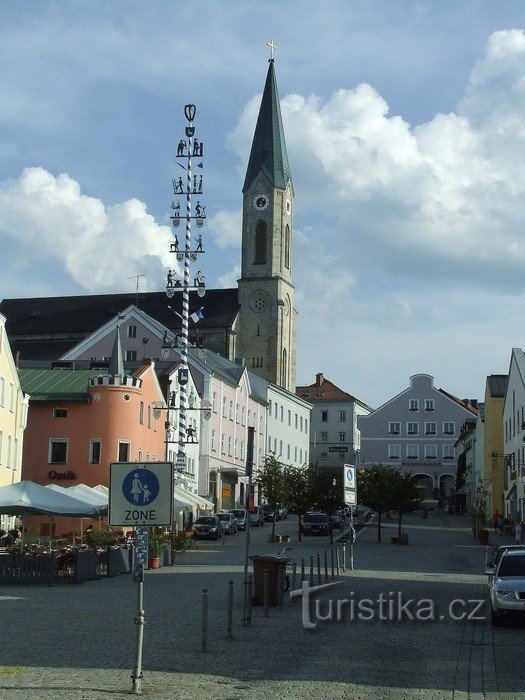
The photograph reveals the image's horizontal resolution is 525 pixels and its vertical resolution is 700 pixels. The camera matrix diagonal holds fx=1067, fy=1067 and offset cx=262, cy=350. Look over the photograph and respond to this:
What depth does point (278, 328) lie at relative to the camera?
115 m

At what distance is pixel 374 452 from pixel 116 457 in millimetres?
60561

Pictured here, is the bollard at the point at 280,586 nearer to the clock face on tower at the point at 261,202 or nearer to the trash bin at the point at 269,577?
the trash bin at the point at 269,577

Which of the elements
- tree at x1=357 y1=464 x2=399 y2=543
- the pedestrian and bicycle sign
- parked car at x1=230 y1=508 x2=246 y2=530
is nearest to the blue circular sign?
the pedestrian and bicycle sign

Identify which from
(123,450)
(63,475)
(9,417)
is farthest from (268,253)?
(9,417)

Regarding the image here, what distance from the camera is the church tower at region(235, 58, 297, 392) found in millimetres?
115500

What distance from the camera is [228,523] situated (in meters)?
61.3

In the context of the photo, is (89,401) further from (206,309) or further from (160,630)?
(206,309)

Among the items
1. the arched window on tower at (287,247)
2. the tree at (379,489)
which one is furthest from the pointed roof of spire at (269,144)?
the tree at (379,489)

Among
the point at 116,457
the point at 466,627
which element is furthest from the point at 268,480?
the point at 466,627

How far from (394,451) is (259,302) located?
21.9 meters

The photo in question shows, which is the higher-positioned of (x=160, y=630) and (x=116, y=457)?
(x=116, y=457)

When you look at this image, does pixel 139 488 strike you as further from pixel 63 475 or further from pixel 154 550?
pixel 63 475

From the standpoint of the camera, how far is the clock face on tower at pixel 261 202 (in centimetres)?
12225

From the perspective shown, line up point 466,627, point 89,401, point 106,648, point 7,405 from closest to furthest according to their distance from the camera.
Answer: point 106,648 → point 466,627 → point 7,405 → point 89,401
